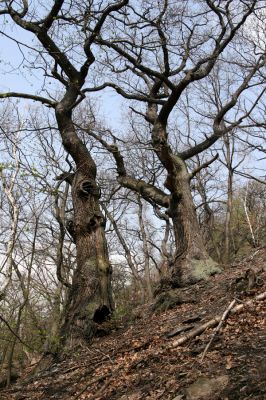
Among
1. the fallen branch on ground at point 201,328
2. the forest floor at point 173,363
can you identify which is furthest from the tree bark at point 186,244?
the fallen branch on ground at point 201,328

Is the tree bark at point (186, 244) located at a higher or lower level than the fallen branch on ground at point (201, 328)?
higher

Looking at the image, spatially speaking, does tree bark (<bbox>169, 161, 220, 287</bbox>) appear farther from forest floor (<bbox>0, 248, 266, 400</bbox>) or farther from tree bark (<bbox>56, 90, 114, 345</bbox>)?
tree bark (<bbox>56, 90, 114, 345</bbox>)

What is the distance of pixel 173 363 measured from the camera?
14.6 ft

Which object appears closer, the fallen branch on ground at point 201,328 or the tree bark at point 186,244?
the fallen branch on ground at point 201,328

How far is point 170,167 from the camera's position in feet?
32.2

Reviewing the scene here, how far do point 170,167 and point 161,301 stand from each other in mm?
3209

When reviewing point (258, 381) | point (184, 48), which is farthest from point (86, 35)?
point (258, 381)

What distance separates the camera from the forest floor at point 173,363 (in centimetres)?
362

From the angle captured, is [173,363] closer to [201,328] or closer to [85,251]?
[201,328]

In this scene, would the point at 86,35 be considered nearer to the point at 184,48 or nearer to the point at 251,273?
the point at 184,48

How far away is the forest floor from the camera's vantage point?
3621 millimetres

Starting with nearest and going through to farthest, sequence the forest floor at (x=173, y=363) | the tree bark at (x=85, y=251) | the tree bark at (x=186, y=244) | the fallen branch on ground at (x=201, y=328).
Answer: the forest floor at (x=173, y=363), the fallen branch on ground at (x=201, y=328), the tree bark at (x=85, y=251), the tree bark at (x=186, y=244)

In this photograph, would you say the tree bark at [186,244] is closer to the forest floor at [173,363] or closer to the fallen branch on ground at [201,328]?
the forest floor at [173,363]

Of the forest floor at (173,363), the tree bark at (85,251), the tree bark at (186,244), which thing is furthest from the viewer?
the tree bark at (186,244)
